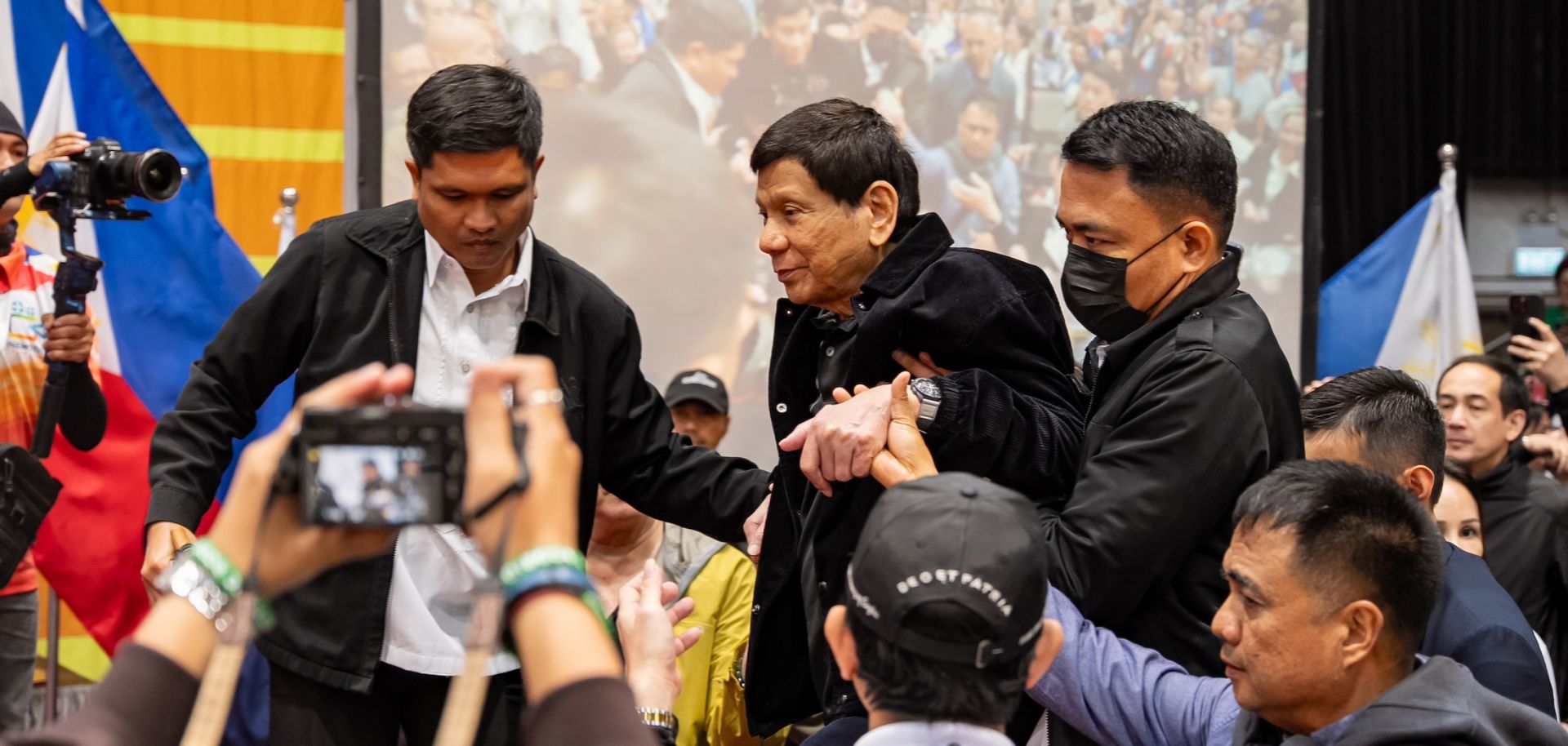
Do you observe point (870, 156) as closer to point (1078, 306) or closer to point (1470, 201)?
point (1078, 306)

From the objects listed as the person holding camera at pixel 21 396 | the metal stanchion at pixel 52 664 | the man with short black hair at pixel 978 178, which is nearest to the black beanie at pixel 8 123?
the person holding camera at pixel 21 396

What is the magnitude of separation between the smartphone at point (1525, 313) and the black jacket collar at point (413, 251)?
3.45m

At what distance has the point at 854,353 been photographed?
2.27 m

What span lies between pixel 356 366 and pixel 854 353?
29.8 inches

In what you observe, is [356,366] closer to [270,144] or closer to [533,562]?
[533,562]

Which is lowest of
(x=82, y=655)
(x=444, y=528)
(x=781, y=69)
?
(x=82, y=655)

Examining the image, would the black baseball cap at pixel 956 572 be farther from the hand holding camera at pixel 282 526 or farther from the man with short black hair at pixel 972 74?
the man with short black hair at pixel 972 74

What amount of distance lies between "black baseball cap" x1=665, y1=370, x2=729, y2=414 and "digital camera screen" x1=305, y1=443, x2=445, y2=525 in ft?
12.1

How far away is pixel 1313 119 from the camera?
6.01 metres

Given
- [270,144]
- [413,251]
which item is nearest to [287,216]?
[270,144]

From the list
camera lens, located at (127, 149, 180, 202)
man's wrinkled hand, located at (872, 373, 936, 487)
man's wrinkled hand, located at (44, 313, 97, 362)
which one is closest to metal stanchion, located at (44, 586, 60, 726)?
man's wrinkled hand, located at (44, 313, 97, 362)

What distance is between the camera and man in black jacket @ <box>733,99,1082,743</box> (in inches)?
83.5

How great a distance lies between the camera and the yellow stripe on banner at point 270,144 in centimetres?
491

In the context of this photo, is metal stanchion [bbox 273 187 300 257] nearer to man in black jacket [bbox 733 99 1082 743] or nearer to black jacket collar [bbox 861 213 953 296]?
man in black jacket [bbox 733 99 1082 743]
